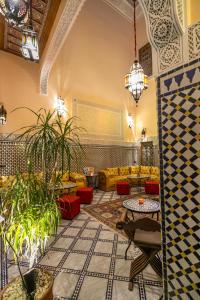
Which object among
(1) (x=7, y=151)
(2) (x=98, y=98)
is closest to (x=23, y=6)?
(1) (x=7, y=151)

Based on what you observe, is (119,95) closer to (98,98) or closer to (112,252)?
(98,98)

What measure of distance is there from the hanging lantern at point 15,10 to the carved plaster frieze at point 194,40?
1.79 m

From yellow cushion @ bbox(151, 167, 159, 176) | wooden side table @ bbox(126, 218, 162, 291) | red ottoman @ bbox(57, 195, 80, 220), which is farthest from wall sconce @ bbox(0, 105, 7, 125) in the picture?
yellow cushion @ bbox(151, 167, 159, 176)

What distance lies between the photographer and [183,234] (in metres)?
1.36

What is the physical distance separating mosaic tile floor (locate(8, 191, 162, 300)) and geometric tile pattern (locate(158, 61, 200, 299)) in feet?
2.77

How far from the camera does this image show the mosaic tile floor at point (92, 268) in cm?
206

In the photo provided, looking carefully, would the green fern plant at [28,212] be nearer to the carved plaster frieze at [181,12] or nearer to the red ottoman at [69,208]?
the carved plaster frieze at [181,12]

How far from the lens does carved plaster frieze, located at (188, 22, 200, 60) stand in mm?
1249

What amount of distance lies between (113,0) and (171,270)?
1031 centimetres

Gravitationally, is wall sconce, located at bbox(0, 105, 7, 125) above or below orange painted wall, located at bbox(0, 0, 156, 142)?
below

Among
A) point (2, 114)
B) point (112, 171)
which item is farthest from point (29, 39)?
point (112, 171)

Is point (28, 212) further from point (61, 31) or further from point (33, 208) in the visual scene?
point (61, 31)

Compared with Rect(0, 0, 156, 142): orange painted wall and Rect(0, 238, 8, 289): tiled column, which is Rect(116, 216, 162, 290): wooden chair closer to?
Rect(0, 238, 8, 289): tiled column

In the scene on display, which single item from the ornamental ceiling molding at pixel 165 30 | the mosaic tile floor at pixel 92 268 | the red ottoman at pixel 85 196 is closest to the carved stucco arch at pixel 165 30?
the ornamental ceiling molding at pixel 165 30
